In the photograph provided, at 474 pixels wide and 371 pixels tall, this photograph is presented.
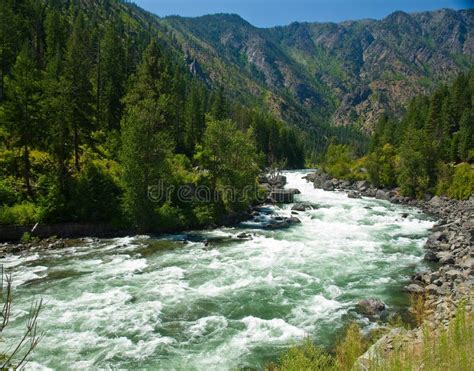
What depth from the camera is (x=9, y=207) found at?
31969mm

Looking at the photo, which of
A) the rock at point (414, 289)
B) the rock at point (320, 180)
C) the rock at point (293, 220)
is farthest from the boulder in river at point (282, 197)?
the rock at point (414, 289)

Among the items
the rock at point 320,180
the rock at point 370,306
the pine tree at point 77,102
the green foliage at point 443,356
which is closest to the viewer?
the green foliage at point 443,356

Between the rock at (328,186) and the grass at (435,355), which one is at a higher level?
the grass at (435,355)

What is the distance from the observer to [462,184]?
6084 centimetres

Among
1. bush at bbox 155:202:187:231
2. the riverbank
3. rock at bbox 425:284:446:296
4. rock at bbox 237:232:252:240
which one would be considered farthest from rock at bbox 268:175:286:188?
rock at bbox 425:284:446:296

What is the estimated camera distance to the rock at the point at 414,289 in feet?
72.0

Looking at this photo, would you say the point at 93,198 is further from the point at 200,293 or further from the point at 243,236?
the point at 200,293

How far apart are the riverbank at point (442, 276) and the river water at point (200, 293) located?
138cm

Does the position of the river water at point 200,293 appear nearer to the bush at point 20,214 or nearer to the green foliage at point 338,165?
the bush at point 20,214

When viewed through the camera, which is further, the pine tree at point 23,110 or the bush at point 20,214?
the pine tree at point 23,110

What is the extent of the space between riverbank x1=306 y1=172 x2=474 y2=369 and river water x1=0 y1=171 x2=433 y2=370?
138 cm

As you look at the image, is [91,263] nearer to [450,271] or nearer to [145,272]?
[145,272]

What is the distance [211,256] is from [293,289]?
8997mm

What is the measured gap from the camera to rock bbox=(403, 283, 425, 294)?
22.0 metres
